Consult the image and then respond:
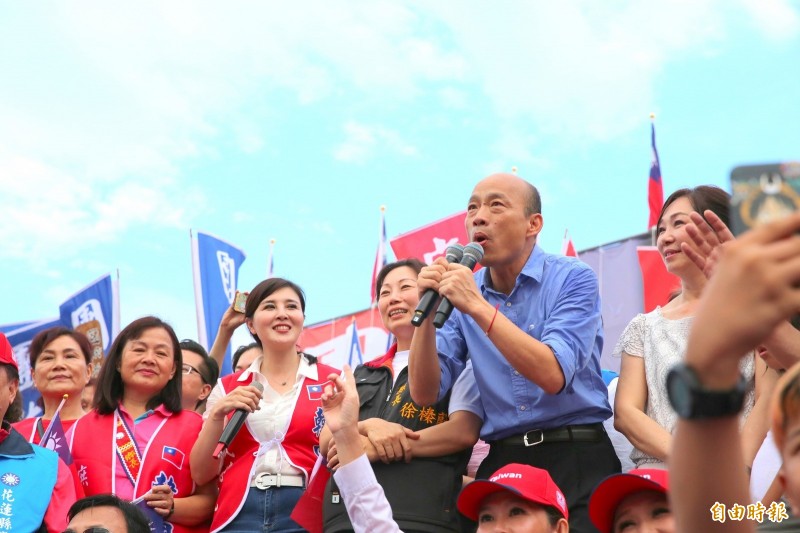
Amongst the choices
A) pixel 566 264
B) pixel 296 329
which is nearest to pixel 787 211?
pixel 566 264

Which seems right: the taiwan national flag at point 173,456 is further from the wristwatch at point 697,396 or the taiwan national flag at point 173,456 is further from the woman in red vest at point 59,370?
the wristwatch at point 697,396

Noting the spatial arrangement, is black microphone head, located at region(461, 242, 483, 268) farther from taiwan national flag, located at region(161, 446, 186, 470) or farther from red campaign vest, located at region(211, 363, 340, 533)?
taiwan national flag, located at region(161, 446, 186, 470)

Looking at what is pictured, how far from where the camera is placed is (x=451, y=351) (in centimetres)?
451

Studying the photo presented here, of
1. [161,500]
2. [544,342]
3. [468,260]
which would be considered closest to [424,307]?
[468,260]

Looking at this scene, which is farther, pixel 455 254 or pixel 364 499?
pixel 455 254

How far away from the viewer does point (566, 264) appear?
4.42 m

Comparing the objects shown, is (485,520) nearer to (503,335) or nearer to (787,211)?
(503,335)

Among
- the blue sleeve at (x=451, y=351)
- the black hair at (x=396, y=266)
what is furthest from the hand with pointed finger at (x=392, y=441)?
the black hair at (x=396, y=266)

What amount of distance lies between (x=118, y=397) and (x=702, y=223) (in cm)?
343

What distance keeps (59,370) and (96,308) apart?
322 centimetres

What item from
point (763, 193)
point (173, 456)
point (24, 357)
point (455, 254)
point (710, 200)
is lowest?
point (173, 456)

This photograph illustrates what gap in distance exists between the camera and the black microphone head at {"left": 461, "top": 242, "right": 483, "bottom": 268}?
13.8 feet

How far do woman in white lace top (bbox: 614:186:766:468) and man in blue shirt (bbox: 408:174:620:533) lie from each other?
5.1 inches

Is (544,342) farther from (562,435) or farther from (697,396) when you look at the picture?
(697,396)
